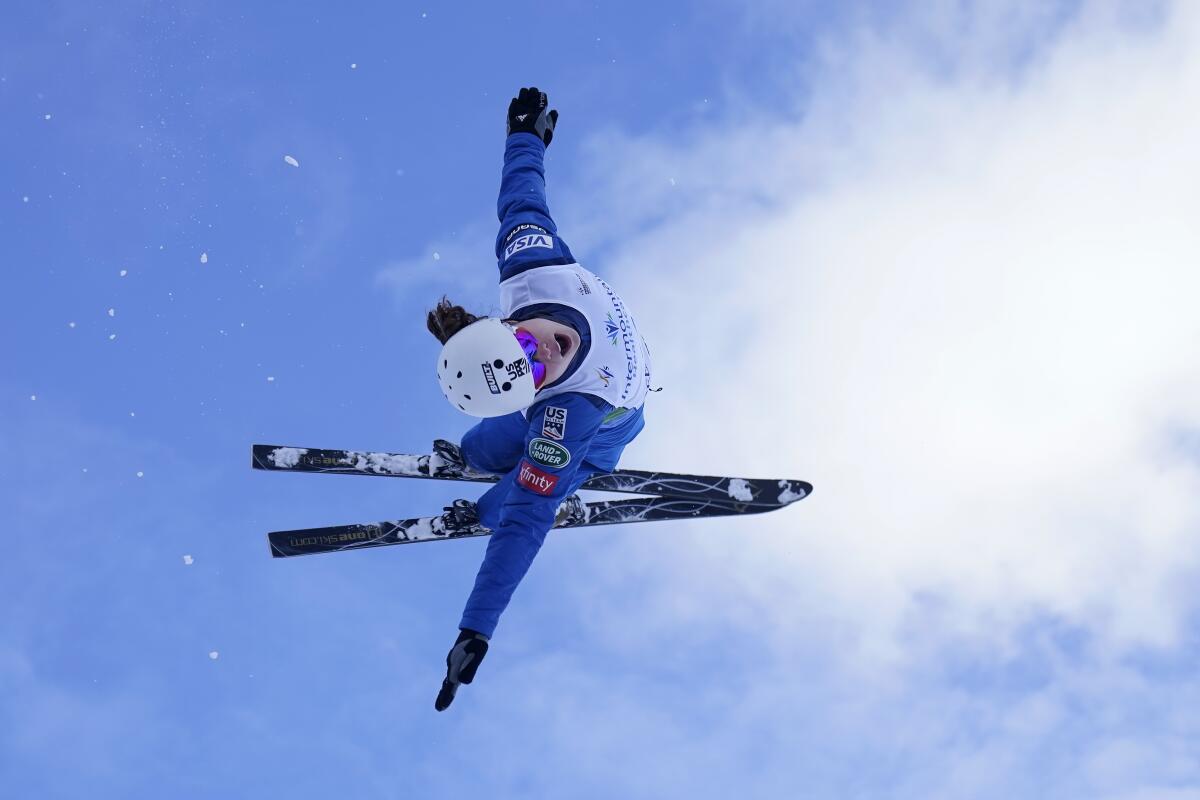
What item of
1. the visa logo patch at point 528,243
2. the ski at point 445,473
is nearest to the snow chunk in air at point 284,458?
the ski at point 445,473

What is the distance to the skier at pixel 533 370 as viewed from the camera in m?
6.12

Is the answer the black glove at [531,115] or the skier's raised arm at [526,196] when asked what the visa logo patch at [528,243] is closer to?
the skier's raised arm at [526,196]

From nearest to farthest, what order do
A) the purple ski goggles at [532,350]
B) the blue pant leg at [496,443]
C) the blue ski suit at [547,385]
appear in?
the purple ski goggles at [532,350]
the blue ski suit at [547,385]
the blue pant leg at [496,443]

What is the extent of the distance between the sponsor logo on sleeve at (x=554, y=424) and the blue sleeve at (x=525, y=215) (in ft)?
3.53

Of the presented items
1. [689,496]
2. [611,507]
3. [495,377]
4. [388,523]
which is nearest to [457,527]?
[388,523]

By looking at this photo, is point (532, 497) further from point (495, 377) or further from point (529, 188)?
point (529, 188)

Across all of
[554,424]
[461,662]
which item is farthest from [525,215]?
[461,662]

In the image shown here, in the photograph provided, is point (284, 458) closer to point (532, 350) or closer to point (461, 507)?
point (461, 507)

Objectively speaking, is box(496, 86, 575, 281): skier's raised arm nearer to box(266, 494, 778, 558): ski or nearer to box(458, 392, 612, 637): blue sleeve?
box(458, 392, 612, 637): blue sleeve

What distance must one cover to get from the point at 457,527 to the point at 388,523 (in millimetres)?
621

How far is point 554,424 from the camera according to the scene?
6520 millimetres

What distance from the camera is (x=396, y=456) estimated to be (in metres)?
9.00

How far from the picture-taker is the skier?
6.12 metres

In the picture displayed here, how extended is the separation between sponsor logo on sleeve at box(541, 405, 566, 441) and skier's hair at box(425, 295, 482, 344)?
0.74 m
